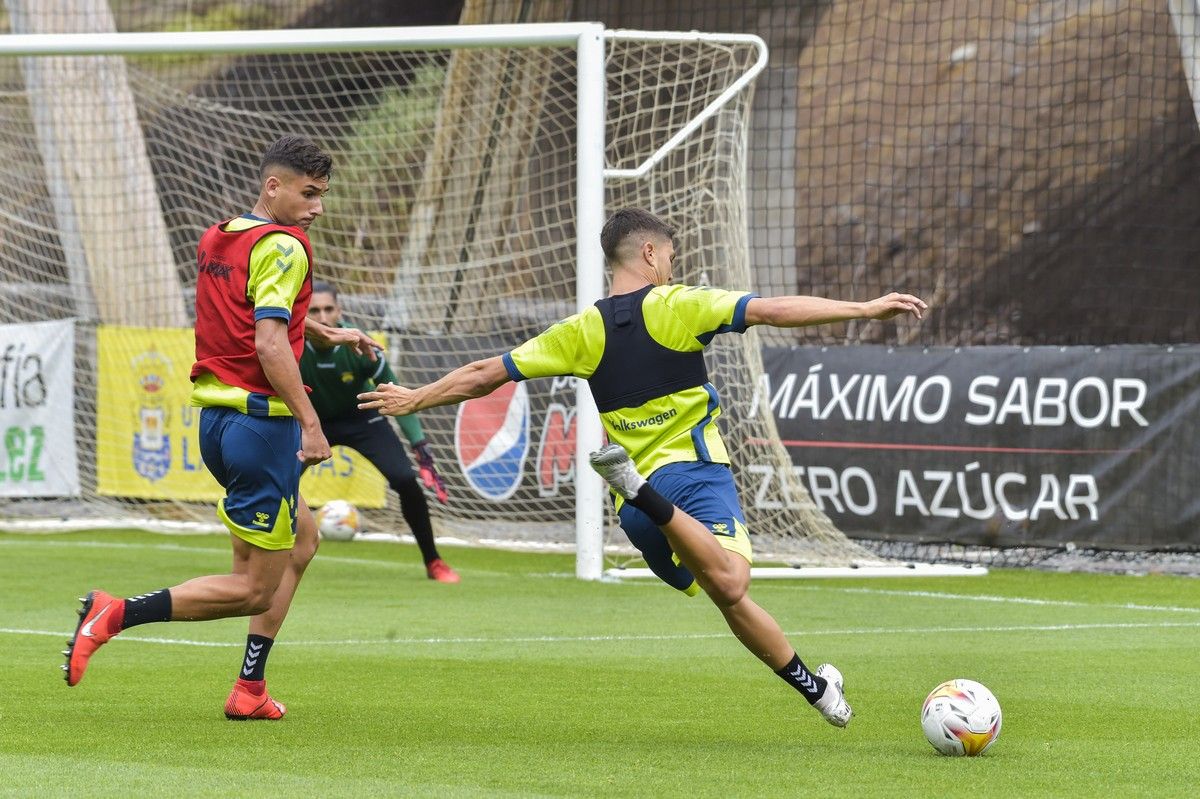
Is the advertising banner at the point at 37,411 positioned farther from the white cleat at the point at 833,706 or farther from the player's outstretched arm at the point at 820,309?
the white cleat at the point at 833,706

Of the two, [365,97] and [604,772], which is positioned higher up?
[365,97]

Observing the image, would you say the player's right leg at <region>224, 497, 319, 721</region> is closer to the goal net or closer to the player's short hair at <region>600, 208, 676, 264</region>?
the player's short hair at <region>600, 208, 676, 264</region>

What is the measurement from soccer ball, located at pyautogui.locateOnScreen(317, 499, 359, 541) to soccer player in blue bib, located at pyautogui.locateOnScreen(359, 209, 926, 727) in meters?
8.12

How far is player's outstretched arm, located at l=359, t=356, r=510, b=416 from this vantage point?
A: 6117 mm

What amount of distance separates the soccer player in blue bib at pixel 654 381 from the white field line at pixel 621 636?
2.55 metres

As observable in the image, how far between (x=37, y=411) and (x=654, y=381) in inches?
420

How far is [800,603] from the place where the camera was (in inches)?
421

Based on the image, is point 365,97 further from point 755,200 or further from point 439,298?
point 755,200

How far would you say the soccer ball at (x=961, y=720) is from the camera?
217 inches

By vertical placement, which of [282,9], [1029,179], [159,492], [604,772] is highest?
[282,9]

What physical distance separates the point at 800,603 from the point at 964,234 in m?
11.4

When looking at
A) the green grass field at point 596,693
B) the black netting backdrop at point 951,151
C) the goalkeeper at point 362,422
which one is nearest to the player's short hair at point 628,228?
the green grass field at point 596,693

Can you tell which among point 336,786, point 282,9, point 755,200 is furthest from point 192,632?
point 282,9

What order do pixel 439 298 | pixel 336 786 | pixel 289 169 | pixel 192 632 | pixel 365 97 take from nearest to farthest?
pixel 336 786, pixel 289 169, pixel 192 632, pixel 439 298, pixel 365 97
